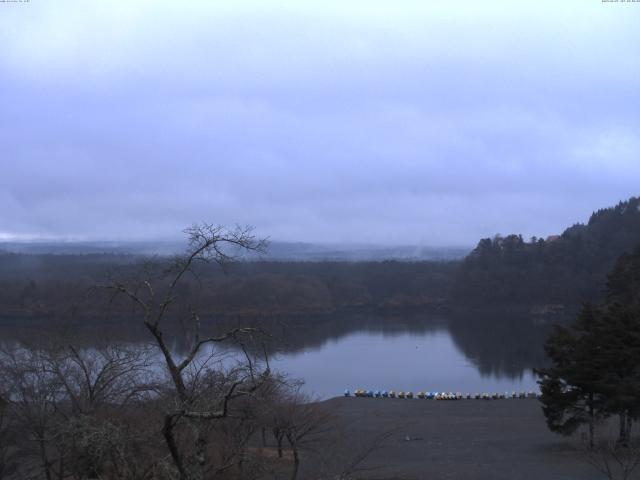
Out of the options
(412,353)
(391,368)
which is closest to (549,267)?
(412,353)

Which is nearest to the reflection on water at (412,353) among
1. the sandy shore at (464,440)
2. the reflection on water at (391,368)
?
the reflection on water at (391,368)

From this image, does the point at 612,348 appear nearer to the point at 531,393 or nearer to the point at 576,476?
the point at 576,476

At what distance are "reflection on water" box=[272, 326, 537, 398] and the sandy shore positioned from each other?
2.92 meters

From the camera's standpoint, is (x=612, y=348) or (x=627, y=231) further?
(x=627, y=231)

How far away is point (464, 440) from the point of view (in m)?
16.4

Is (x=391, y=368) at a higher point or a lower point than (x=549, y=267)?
lower

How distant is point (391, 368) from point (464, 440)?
1447cm

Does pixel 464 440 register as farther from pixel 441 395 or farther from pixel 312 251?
pixel 312 251

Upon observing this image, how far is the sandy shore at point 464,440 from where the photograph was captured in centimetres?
1245

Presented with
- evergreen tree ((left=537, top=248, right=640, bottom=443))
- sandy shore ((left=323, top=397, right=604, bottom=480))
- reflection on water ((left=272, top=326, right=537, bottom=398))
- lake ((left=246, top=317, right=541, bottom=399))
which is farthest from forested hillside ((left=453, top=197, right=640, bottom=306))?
evergreen tree ((left=537, top=248, right=640, bottom=443))

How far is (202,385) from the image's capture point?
5762 mm

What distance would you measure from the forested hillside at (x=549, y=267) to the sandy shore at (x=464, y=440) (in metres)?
38.5

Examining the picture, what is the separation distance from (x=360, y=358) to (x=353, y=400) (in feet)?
33.5

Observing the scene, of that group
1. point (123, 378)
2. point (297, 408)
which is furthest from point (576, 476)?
point (123, 378)
